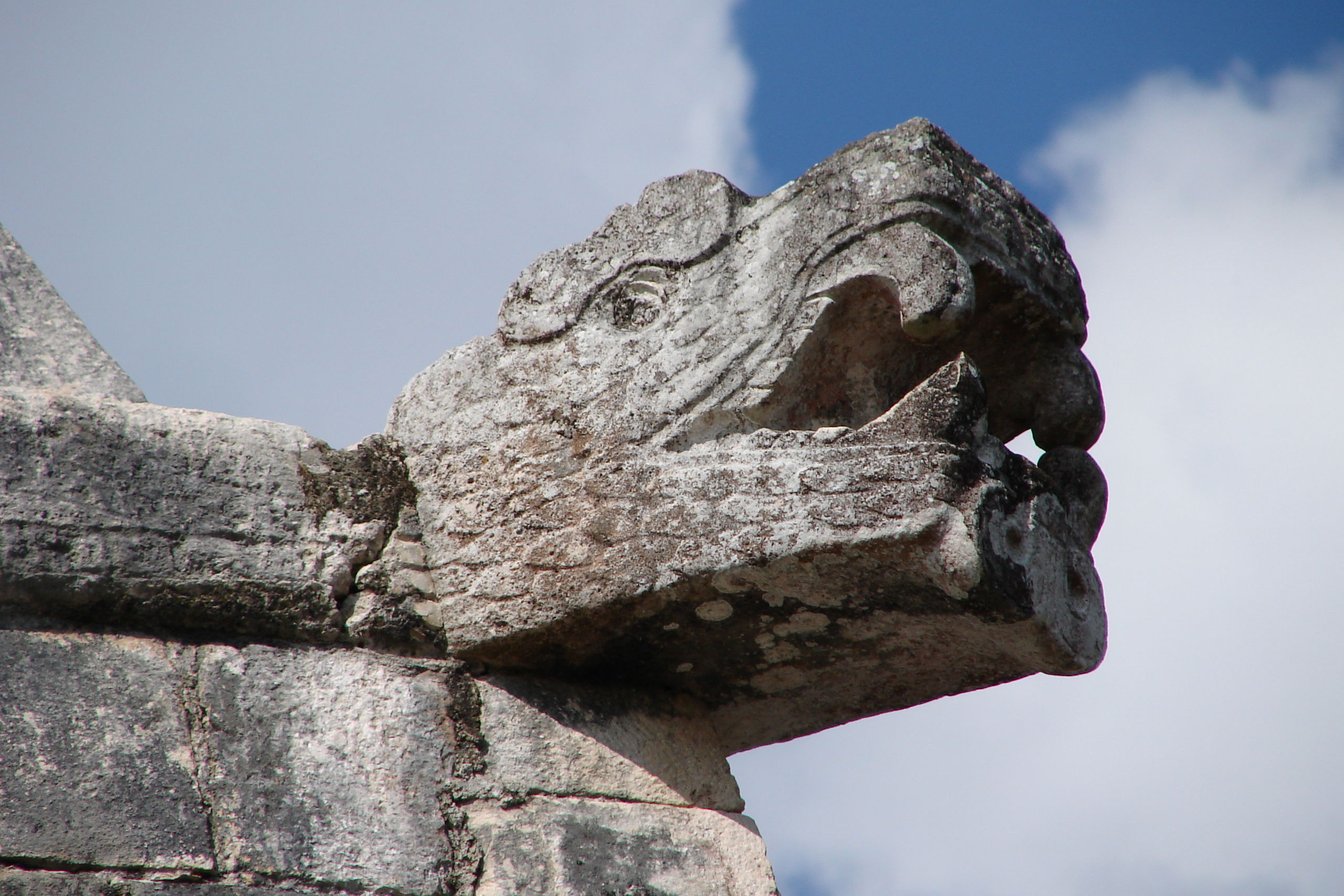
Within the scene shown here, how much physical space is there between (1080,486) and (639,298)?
914 millimetres

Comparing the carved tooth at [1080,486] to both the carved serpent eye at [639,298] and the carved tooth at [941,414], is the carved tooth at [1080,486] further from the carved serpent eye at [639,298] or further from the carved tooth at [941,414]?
the carved serpent eye at [639,298]

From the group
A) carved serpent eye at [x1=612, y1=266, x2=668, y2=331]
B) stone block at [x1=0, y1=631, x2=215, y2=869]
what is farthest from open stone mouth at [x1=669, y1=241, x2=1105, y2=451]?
stone block at [x1=0, y1=631, x2=215, y2=869]

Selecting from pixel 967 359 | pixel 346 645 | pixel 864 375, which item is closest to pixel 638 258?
pixel 864 375

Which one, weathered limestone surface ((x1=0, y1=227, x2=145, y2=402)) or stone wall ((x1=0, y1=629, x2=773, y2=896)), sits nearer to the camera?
stone wall ((x1=0, y1=629, x2=773, y2=896))

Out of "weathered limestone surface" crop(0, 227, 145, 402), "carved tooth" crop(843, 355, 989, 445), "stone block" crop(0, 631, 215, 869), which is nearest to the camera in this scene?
"stone block" crop(0, 631, 215, 869)

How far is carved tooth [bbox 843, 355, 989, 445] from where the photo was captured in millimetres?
2279

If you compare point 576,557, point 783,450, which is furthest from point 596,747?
point 783,450

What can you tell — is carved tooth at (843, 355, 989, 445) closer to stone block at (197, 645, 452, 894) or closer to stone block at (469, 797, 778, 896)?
stone block at (469, 797, 778, 896)

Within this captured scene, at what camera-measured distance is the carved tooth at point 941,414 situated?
228 cm

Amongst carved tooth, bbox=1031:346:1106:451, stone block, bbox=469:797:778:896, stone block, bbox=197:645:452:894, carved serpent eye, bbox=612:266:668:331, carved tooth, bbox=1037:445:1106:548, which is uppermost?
carved serpent eye, bbox=612:266:668:331

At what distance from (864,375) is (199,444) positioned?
4.01ft

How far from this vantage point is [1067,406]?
2672 mm

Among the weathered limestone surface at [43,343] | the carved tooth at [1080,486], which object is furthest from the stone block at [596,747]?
the weathered limestone surface at [43,343]

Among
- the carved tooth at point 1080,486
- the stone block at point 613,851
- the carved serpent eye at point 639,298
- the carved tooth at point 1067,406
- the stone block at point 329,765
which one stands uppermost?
the carved serpent eye at point 639,298
